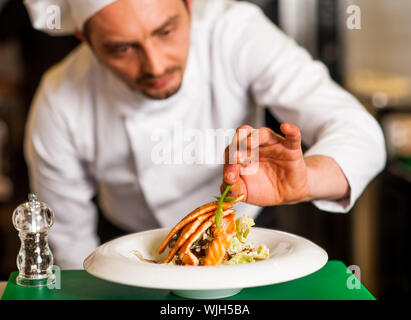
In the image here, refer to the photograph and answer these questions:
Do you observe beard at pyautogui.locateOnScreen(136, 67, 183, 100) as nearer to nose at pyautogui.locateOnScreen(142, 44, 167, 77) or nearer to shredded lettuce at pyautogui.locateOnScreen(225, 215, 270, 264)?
nose at pyautogui.locateOnScreen(142, 44, 167, 77)

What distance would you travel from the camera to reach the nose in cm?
131

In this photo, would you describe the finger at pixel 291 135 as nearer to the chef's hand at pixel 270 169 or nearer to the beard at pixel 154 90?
the chef's hand at pixel 270 169

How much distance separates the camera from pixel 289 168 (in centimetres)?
98

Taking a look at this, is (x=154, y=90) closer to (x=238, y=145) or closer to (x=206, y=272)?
(x=238, y=145)

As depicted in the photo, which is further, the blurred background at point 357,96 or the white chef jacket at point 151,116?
the blurred background at point 357,96

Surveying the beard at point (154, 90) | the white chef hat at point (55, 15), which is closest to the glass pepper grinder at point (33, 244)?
the beard at point (154, 90)

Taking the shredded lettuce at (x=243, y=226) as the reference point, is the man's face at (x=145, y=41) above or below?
above

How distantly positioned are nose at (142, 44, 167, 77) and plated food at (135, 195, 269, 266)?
53cm

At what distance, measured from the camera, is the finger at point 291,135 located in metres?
0.86

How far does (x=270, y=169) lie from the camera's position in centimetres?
100

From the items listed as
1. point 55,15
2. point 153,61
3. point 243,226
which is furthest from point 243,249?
point 55,15

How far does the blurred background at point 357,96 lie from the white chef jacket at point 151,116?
0.79 meters

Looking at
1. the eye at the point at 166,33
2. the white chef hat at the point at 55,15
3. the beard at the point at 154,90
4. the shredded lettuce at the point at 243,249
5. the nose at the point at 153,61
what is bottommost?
the shredded lettuce at the point at 243,249
